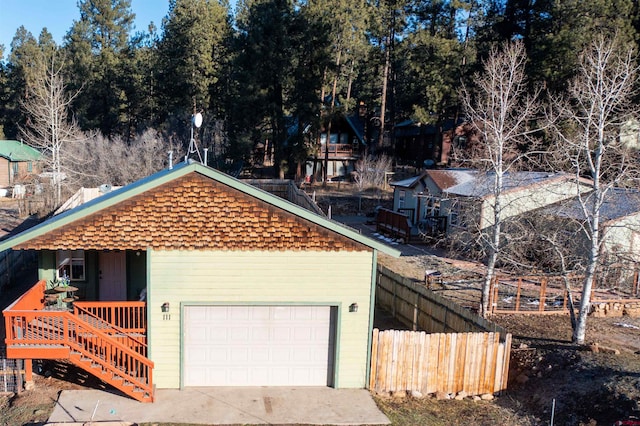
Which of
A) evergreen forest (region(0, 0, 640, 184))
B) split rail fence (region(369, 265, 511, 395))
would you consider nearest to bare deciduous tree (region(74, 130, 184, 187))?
evergreen forest (region(0, 0, 640, 184))

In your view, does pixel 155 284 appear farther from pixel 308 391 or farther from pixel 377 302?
pixel 377 302

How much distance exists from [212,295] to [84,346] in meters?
2.90

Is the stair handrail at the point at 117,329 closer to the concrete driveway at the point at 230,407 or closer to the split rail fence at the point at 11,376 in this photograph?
the concrete driveway at the point at 230,407

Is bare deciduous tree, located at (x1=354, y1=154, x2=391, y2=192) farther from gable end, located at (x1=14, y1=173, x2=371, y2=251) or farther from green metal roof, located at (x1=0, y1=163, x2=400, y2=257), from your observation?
gable end, located at (x1=14, y1=173, x2=371, y2=251)

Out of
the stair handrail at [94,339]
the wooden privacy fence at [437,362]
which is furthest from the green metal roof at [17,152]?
the wooden privacy fence at [437,362]

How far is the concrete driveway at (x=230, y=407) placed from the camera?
10.6 meters

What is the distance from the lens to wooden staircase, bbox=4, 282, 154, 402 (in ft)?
35.8

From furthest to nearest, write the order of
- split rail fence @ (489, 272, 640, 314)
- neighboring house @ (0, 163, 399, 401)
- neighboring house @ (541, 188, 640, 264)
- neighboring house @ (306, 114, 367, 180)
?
neighboring house @ (306, 114, 367, 180)
neighboring house @ (541, 188, 640, 264)
split rail fence @ (489, 272, 640, 314)
neighboring house @ (0, 163, 399, 401)

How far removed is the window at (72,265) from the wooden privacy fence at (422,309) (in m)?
9.68

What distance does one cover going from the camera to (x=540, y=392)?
39.5ft

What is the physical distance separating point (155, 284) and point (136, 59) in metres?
50.3

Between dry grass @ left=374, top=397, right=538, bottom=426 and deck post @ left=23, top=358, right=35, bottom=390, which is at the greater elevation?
deck post @ left=23, top=358, right=35, bottom=390

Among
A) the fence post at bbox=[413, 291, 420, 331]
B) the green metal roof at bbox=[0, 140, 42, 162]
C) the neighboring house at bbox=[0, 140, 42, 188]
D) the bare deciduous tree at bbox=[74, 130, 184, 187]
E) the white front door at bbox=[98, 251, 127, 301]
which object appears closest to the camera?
the white front door at bbox=[98, 251, 127, 301]

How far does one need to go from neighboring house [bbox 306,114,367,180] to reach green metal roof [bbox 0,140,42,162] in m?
26.5
